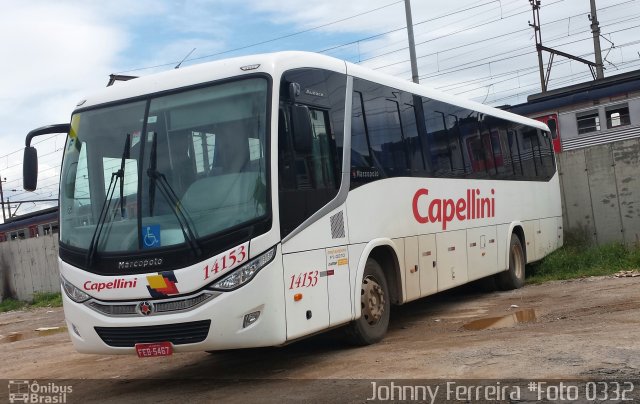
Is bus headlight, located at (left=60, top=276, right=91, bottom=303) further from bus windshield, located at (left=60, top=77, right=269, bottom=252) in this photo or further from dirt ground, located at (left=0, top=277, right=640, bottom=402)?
dirt ground, located at (left=0, top=277, right=640, bottom=402)

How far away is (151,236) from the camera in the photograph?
7285mm

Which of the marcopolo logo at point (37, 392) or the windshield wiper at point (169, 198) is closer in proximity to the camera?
the windshield wiper at point (169, 198)

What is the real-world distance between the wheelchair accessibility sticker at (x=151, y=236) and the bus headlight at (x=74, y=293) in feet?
2.85

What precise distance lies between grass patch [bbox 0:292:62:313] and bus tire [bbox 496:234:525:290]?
1514cm

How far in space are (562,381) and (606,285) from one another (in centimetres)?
756

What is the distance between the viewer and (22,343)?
1451 centimetres

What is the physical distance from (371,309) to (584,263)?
27.4ft

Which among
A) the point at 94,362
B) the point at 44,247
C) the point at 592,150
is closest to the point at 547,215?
the point at 592,150

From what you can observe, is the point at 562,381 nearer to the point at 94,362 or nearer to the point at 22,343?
the point at 94,362

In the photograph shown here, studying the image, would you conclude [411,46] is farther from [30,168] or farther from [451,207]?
[30,168]

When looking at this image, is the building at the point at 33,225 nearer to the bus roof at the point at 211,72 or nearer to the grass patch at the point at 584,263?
the grass patch at the point at 584,263

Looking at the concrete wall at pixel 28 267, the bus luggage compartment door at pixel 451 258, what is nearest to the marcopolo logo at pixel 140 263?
the bus luggage compartment door at pixel 451 258

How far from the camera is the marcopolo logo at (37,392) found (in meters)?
7.76

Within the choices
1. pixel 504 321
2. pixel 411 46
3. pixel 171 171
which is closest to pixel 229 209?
pixel 171 171
